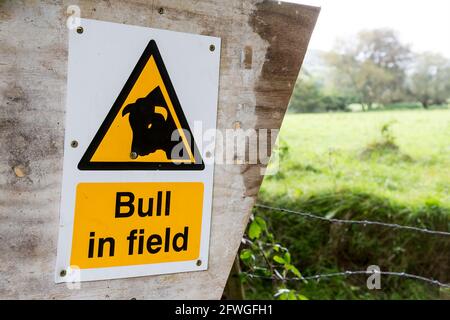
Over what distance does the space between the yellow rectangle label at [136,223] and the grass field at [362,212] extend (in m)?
1.99

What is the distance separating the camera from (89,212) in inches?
38.0

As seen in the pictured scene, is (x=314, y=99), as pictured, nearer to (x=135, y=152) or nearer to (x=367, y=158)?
(x=367, y=158)

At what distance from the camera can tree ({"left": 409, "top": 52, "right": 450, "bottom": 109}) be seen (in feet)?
16.4

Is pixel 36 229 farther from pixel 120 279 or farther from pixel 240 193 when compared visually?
pixel 240 193

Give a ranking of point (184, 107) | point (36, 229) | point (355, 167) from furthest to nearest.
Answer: point (355, 167) → point (184, 107) → point (36, 229)

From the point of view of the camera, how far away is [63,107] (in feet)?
3.06

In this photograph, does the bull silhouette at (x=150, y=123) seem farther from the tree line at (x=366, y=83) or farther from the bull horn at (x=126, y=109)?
the tree line at (x=366, y=83)

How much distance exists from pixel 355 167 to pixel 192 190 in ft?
10.0

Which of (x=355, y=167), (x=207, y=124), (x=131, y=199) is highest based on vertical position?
(x=207, y=124)

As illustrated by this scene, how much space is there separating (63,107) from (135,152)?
0.16m

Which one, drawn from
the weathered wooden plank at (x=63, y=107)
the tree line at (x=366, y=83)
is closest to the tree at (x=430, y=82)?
the tree line at (x=366, y=83)

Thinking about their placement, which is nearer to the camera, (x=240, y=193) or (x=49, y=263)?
(x=49, y=263)
